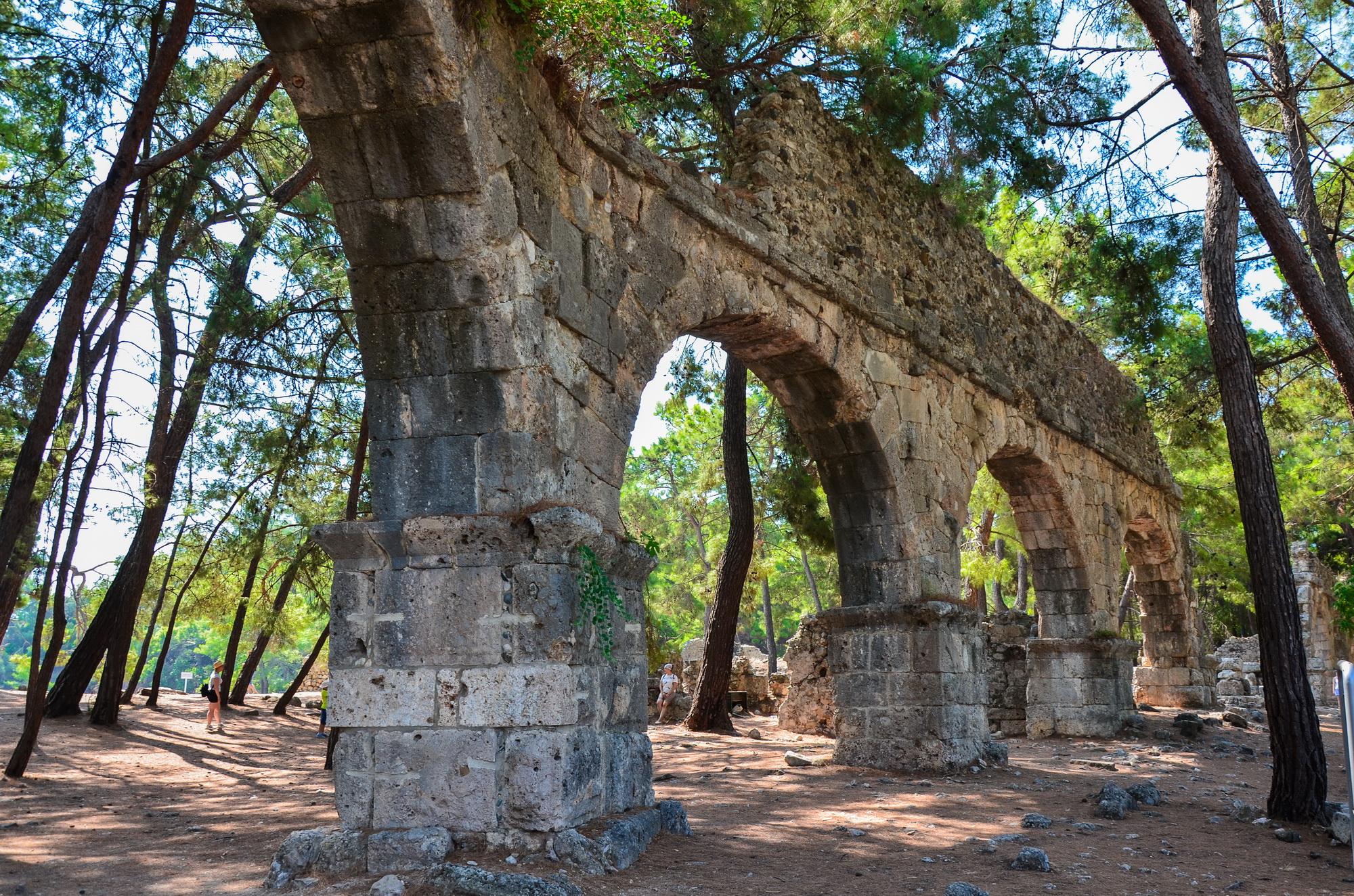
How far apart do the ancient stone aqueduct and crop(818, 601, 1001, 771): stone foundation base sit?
3 cm

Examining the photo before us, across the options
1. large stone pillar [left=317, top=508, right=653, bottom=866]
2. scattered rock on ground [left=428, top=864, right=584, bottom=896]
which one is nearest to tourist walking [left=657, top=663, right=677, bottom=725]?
large stone pillar [left=317, top=508, right=653, bottom=866]

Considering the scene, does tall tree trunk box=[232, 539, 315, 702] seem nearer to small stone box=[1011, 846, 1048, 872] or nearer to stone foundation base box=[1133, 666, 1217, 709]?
small stone box=[1011, 846, 1048, 872]

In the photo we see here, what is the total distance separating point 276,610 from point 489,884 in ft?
36.8

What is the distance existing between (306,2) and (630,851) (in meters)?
3.87

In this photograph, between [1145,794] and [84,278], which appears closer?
[84,278]

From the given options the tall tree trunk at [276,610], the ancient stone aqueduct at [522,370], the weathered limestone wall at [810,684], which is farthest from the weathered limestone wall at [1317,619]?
the tall tree trunk at [276,610]

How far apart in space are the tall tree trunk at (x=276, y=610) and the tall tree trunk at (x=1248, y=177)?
30.1 feet

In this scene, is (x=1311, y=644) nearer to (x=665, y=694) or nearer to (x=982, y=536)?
(x=982, y=536)

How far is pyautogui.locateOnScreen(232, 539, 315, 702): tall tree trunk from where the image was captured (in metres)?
13.1

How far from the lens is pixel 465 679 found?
454 cm

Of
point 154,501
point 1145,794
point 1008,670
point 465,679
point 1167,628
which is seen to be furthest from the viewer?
point 1167,628

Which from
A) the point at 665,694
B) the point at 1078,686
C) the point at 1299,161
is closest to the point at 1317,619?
the point at 1078,686

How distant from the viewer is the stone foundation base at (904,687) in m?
8.24

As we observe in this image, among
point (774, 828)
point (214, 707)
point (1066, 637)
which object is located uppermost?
point (1066, 637)
